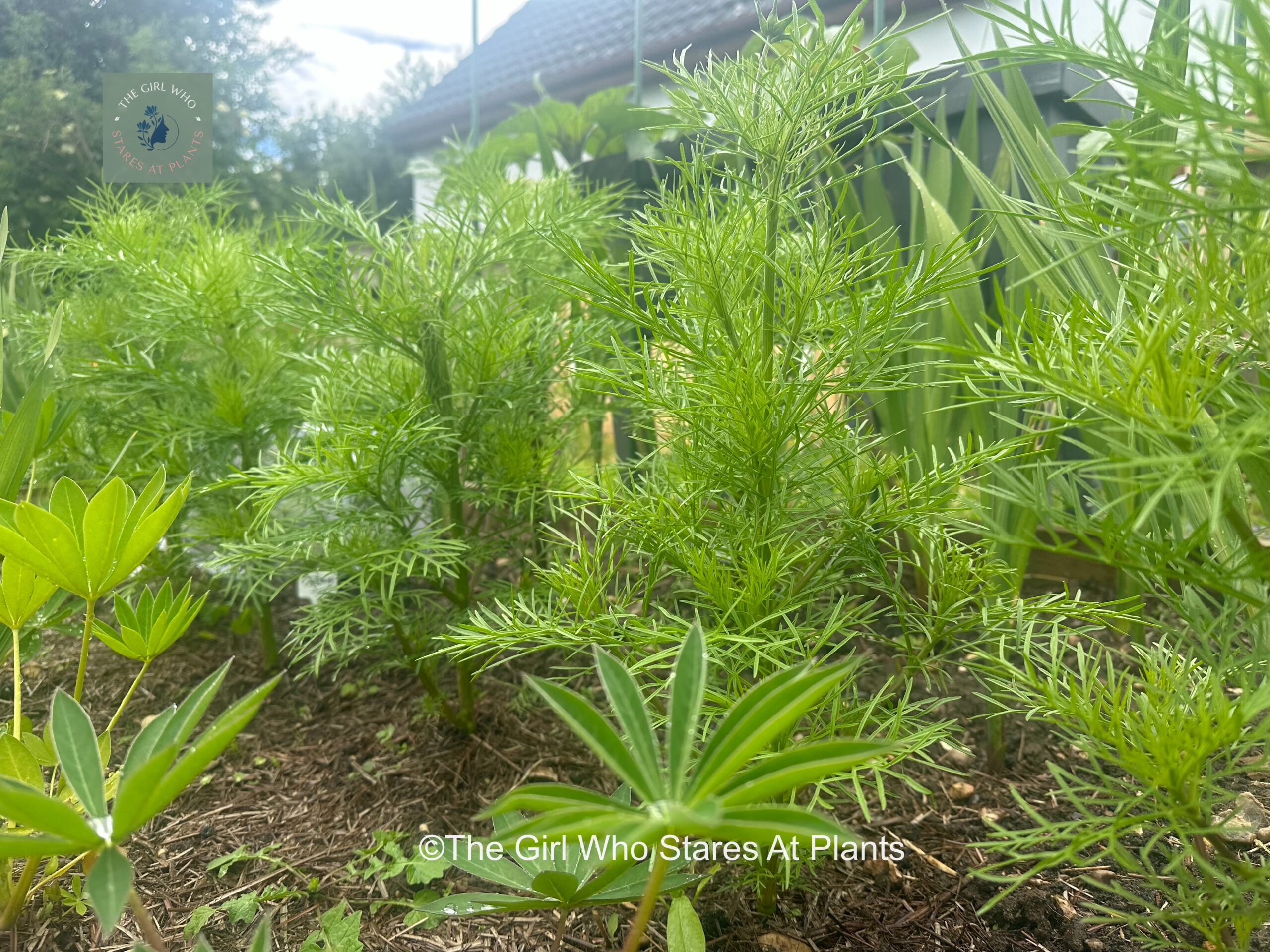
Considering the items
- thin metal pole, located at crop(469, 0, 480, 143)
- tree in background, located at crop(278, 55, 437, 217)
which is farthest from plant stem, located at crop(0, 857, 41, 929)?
thin metal pole, located at crop(469, 0, 480, 143)

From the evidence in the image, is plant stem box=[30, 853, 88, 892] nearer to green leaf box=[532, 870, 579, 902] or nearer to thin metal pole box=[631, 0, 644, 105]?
green leaf box=[532, 870, 579, 902]

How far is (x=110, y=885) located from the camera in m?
0.29

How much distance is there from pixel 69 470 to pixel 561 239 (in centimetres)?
77

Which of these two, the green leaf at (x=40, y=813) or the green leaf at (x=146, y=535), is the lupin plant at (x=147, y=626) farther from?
the green leaf at (x=40, y=813)

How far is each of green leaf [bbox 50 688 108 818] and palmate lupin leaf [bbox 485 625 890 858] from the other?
0.62ft

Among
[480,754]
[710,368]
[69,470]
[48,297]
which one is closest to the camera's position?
[710,368]

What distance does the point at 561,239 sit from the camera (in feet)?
1.85

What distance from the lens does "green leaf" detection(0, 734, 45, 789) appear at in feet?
1.50

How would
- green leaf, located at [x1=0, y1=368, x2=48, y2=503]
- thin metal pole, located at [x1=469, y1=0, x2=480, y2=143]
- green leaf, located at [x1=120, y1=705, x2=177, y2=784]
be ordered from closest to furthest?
1. green leaf, located at [x1=120, y1=705, x2=177, y2=784]
2. green leaf, located at [x1=0, y1=368, x2=48, y2=503]
3. thin metal pole, located at [x1=469, y1=0, x2=480, y2=143]

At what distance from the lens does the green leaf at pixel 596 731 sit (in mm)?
304

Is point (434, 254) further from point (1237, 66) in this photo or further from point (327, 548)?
point (1237, 66)

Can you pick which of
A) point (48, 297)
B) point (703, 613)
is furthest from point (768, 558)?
point (48, 297)

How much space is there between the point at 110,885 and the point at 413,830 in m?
0.43

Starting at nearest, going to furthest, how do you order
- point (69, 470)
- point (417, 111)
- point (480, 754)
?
point (480, 754), point (69, 470), point (417, 111)
